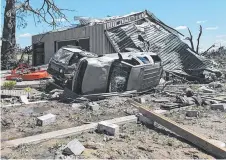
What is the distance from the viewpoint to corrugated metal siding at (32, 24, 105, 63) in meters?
20.8

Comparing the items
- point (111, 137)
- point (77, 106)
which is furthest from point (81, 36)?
point (111, 137)

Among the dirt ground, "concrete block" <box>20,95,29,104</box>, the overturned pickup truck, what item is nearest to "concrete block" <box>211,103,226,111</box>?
the dirt ground

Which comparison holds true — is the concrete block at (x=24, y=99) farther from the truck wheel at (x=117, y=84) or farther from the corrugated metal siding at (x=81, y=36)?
the corrugated metal siding at (x=81, y=36)

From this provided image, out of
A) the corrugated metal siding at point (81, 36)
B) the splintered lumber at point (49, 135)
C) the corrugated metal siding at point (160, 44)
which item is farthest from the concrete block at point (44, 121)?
the corrugated metal siding at point (81, 36)

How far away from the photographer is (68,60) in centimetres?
1282

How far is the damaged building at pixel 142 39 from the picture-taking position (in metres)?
19.3

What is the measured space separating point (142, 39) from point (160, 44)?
1.20 meters

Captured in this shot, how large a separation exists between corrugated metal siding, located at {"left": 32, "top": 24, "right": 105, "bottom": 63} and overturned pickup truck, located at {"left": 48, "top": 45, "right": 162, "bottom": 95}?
8929 mm

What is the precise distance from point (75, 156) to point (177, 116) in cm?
413

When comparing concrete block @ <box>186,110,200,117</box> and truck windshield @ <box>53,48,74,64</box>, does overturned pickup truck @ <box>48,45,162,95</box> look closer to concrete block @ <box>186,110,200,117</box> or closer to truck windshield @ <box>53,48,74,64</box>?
truck windshield @ <box>53,48,74,64</box>

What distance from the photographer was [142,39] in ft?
66.0

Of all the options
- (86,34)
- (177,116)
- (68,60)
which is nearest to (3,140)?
(177,116)

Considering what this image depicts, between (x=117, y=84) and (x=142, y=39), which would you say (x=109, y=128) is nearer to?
(x=117, y=84)

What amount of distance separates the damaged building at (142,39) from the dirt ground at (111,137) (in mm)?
9194
